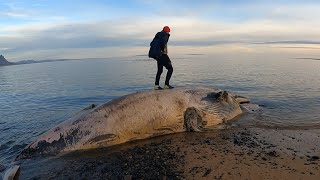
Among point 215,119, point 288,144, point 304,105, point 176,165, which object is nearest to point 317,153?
point 288,144

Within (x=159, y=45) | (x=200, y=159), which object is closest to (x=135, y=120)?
(x=200, y=159)

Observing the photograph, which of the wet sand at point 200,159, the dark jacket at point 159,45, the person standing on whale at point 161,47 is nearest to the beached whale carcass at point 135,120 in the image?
the wet sand at point 200,159

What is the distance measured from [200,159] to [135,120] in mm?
2927

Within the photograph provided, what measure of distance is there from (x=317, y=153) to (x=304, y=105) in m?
7.33

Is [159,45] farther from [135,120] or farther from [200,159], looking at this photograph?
[200,159]

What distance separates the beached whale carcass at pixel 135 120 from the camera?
9422 mm

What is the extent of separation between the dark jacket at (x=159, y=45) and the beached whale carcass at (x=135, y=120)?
1737mm

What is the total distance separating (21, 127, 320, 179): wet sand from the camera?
707 centimetres

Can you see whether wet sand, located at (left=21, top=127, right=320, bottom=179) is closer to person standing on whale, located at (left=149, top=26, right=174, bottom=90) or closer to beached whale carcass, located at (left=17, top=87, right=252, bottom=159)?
beached whale carcass, located at (left=17, top=87, right=252, bottom=159)

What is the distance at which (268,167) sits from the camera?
23.6ft

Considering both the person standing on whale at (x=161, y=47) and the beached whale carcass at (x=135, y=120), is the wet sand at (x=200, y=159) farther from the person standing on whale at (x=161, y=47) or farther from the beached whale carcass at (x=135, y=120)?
the person standing on whale at (x=161, y=47)

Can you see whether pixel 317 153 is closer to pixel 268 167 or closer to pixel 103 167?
pixel 268 167

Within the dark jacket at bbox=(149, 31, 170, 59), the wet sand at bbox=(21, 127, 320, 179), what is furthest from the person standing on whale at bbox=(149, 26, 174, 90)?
the wet sand at bbox=(21, 127, 320, 179)

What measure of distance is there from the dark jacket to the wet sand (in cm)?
371
